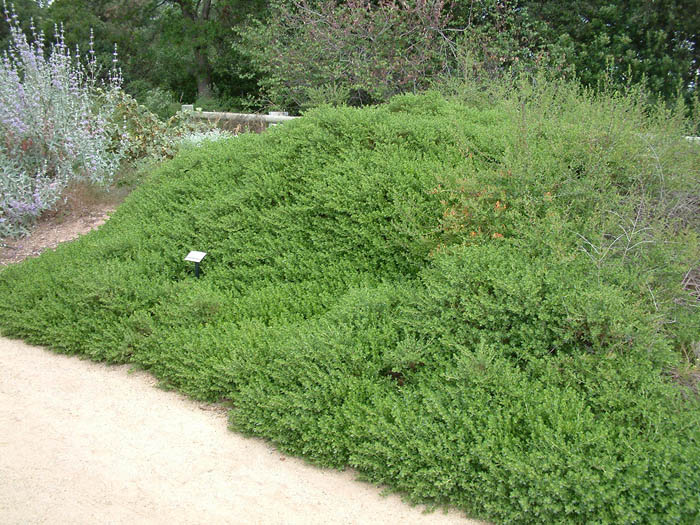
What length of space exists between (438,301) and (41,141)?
6.15 meters

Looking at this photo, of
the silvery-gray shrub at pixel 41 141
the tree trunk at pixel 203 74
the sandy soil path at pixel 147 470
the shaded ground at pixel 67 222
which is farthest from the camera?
the tree trunk at pixel 203 74

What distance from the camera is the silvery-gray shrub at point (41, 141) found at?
7.46 m

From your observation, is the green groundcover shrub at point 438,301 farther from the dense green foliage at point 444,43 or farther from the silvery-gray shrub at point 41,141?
the dense green foliage at point 444,43

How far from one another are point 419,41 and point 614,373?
9646mm

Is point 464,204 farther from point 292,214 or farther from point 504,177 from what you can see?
point 292,214

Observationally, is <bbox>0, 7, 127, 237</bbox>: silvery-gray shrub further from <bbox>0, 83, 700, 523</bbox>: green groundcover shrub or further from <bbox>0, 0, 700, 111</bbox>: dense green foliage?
<bbox>0, 0, 700, 111</bbox>: dense green foliage

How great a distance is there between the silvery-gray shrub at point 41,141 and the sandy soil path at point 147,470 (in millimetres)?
3720

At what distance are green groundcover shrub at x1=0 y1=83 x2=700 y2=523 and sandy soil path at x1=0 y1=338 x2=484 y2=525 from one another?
0.15 meters

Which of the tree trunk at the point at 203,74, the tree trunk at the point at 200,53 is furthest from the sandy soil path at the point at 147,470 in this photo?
the tree trunk at the point at 203,74

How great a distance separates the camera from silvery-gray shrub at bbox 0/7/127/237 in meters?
7.46

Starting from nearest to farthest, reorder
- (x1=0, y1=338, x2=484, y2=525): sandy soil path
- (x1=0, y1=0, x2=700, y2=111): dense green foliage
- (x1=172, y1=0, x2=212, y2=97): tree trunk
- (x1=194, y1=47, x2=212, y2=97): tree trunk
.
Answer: (x1=0, y1=338, x2=484, y2=525): sandy soil path, (x1=0, y1=0, x2=700, y2=111): dense green foliage, (x1=172, y1=0, x2=212, y2=97): tree trunk, (x1=194, y1=47, x2=212, y2=97): tree trunk

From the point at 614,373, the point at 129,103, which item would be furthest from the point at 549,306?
the point at 129,103

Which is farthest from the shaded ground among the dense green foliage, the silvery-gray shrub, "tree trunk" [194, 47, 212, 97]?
"tree trunk" [194, 47, 212, 97]

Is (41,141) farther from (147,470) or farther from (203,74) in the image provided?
(203,74)
